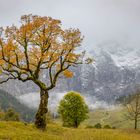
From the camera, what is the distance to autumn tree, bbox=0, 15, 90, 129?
52312 millimetres

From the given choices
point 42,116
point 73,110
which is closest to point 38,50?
point 42,116

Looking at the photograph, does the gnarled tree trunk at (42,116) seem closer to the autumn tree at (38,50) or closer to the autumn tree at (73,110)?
the autumn tree at (38,50)

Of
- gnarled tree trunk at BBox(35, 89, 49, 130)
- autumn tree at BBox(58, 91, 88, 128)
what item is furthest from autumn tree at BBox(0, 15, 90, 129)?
autumn tree at BBox(58, 91, 88, 128)

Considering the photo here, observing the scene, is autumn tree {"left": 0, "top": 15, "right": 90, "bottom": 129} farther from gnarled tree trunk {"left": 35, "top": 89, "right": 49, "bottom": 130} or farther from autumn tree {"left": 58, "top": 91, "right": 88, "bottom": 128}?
autumn tree {"left": 58, "top": 91, "right": 88, "bottom": 128}

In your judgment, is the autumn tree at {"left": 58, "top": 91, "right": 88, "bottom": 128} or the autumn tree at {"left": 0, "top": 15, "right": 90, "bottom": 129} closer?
the autumn tree at {"left": 0, "top": 15, "right": 90, "bottom": 129}

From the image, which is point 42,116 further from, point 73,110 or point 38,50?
point 73,110

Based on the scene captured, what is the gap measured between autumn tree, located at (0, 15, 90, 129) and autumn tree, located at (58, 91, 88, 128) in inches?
Answer: 2431

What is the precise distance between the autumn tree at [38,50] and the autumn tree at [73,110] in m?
61.7

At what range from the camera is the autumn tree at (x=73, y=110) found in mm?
115812

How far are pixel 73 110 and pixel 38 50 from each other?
6416 cm

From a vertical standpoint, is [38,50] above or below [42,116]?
above

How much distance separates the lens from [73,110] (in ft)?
383

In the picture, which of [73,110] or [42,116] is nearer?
[42,116]

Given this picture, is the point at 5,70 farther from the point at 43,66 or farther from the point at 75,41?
the point at 75,41
